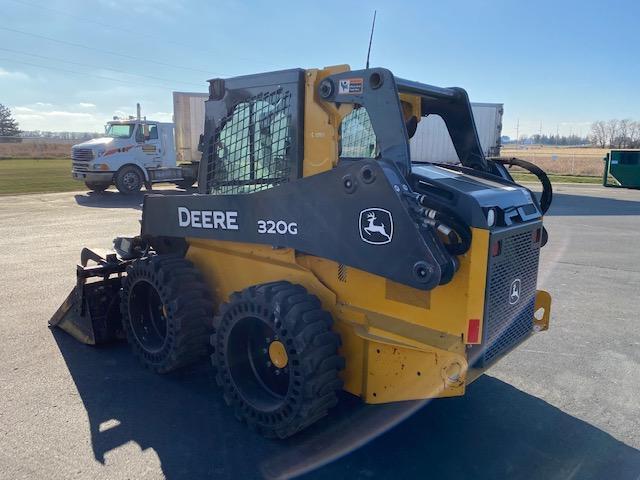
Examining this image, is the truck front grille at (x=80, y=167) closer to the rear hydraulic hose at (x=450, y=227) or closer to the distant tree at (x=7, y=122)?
the rear hydraulic hose at (x=450, y=227)

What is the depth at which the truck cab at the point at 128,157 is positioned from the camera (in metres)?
17.3

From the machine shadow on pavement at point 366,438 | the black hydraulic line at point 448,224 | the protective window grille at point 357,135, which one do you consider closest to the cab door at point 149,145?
the machine shadow on pavement at point 366,438

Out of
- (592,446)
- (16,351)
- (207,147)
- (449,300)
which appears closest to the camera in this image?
(449,300)

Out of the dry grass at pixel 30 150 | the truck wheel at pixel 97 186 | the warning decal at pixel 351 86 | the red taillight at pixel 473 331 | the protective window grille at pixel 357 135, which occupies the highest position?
the dry grass at pixel 30 150

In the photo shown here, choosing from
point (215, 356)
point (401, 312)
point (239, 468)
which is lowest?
point (239, 468)

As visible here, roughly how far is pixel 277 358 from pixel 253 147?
1.59m

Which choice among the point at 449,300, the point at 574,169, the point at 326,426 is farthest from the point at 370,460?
the point at 574,169

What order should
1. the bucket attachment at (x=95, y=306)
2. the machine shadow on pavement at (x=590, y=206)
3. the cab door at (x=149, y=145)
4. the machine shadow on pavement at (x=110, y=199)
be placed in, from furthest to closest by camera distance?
1. the cab door at (x=149, y=145)
2. the machine shadow on pavement at (x=590, y=206)
3. the machine shadow on pavement at (x=110, y=199)
4. the bucket attachment at (x=95, y=306)

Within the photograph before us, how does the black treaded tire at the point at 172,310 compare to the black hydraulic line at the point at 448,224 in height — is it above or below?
below

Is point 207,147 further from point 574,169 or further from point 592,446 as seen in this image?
point 574,169

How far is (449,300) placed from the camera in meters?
3.11

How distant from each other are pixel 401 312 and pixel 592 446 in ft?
5.56

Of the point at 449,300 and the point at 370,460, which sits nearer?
the point at 449,300

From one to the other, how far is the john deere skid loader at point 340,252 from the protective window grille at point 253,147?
13 millimetres
